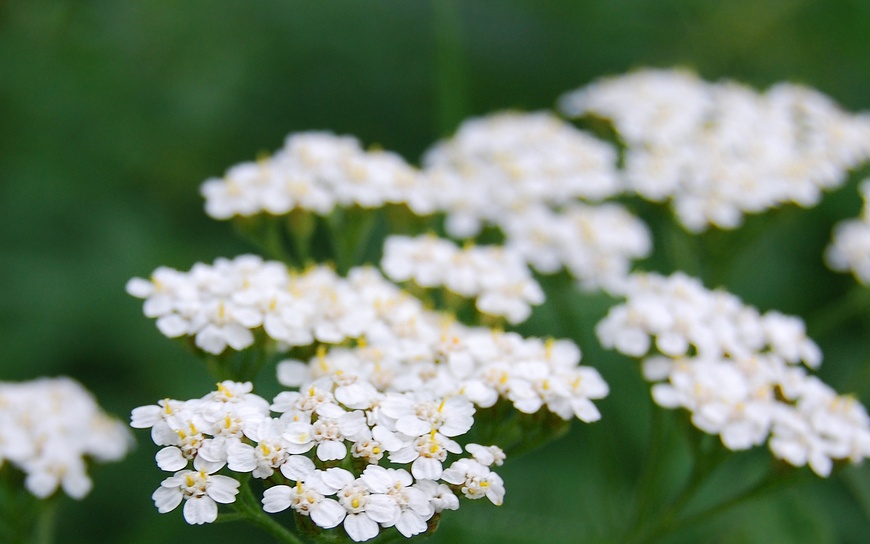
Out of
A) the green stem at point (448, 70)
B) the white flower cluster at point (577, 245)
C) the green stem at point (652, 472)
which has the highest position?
the green stem at point (448, 70)

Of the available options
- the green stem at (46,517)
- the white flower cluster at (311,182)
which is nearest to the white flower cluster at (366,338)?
the white flower cluster at (311,182)

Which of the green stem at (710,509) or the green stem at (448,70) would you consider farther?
the green stem at (448,70)

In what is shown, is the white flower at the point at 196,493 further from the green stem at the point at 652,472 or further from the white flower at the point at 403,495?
the green stem at the point at 652,472

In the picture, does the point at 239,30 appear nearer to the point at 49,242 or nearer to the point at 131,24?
the point at 131,24

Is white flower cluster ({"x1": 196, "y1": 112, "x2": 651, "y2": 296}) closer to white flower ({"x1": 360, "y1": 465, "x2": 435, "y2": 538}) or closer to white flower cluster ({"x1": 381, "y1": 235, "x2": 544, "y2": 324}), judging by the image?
white flower cluster ({"x1": 381, "y1": 235, "x2": 544, "y2": 324})

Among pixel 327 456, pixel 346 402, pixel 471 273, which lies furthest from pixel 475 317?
pixel 327 456

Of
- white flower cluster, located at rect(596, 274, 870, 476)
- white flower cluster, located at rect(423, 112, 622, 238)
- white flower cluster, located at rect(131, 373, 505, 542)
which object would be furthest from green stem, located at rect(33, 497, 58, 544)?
white flower cluster, located at rect(596, 274, 870, 476)
